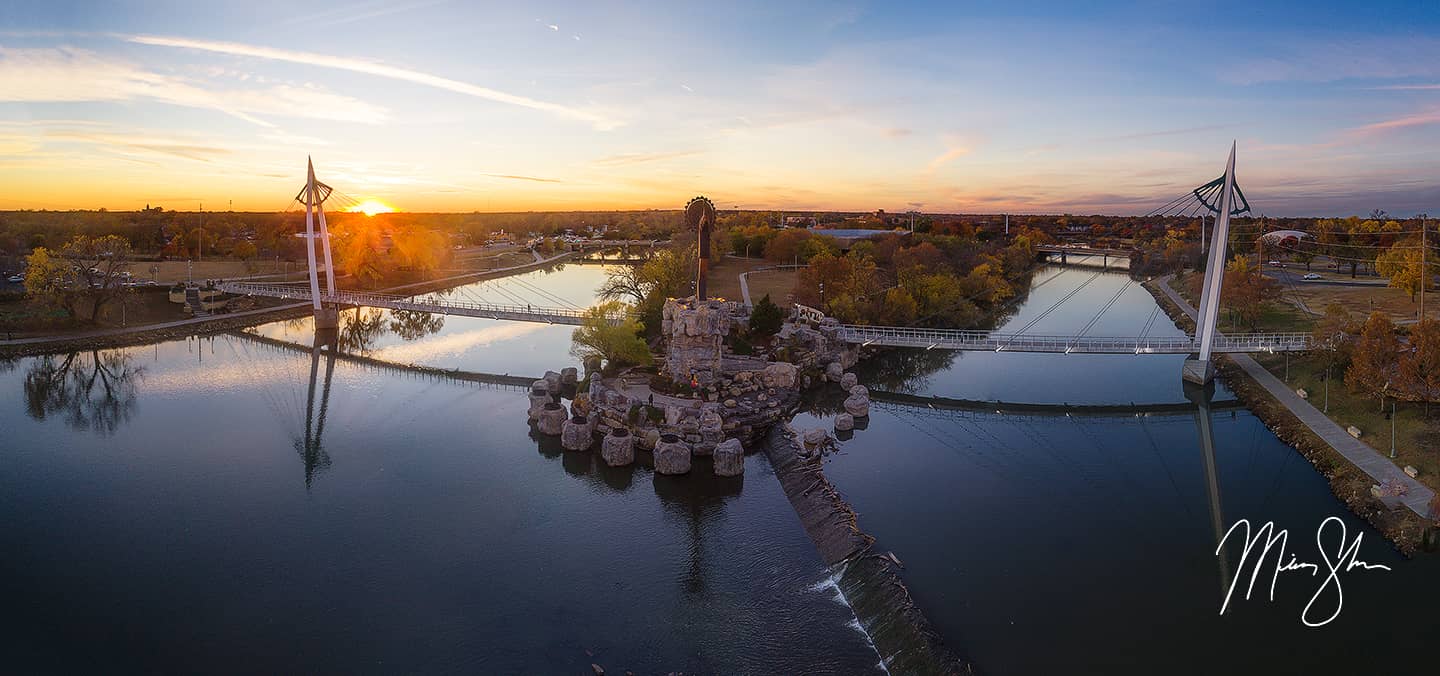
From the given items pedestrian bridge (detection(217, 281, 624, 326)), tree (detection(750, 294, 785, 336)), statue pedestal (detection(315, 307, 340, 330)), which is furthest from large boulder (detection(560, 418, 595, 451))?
statue pedestal (detection(315, 307, 340, 330))

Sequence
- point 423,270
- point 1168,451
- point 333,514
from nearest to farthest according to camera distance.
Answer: point 333,514 < point 1168,451 < point 423,270

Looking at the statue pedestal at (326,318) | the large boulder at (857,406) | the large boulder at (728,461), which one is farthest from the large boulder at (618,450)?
the statue pedestal at (326,318)

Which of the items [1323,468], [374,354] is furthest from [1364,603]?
[374,354]

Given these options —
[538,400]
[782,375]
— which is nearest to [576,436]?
[538,400]

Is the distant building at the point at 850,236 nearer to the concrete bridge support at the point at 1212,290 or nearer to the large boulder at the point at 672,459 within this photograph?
the concrete bridge support at the point at 1212,290

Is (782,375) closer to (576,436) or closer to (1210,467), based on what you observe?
(576,436)

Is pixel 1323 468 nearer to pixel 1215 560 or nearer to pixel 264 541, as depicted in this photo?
pixel 1215 560
